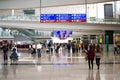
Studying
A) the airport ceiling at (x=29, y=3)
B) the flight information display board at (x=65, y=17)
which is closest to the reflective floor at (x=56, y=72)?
the airport ceiling at (x=29, y=3)

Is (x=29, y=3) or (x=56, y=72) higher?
(x=29, y=3)

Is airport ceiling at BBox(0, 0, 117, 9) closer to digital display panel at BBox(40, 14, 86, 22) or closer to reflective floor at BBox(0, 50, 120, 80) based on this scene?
reflective floor at BBox(0, 50, 120, 80)

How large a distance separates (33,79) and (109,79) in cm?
358

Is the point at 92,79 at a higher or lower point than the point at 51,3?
lower

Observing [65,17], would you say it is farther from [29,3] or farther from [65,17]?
[29,3]

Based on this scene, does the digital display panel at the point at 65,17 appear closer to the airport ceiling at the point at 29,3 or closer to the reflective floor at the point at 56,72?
the airport ceiling at the point at 29,3

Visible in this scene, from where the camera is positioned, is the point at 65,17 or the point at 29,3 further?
the point at 65,17

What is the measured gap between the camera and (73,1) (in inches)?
1040

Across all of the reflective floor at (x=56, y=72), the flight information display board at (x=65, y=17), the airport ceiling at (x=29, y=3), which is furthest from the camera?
the flight information display board at (x=65, y=17)

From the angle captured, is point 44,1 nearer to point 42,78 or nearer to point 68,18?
point 42,78

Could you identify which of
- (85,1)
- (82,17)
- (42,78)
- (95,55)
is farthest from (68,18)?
(42,78)

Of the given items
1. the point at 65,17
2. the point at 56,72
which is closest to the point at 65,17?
the point at 65,17

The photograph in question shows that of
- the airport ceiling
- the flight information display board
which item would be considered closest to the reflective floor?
the airport ceiling

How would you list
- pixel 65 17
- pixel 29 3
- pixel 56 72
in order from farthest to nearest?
pixel 65 17, pixel 29 3, pixel 56 72
